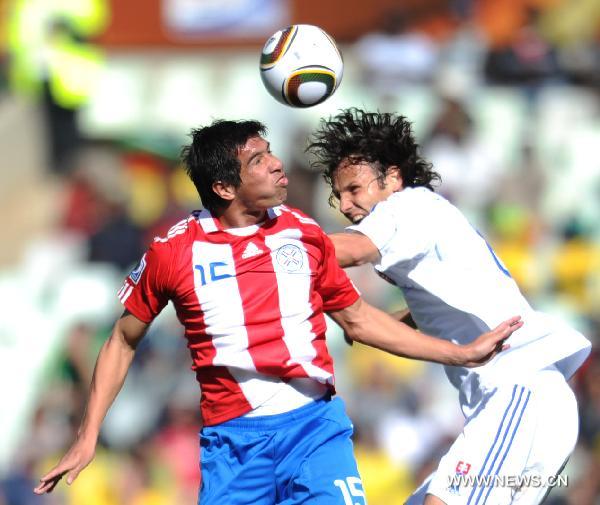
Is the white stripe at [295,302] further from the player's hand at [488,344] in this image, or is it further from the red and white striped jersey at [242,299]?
the player's hand at [488,344]

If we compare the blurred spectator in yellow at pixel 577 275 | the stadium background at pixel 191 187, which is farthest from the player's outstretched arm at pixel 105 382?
the blurred spectator in yellow at pixel 577 275

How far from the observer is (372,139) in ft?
19.5

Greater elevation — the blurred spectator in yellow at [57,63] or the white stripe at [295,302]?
the blurred spectator in yellow at [57,63]

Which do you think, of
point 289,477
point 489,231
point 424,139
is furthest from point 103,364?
point 424,139

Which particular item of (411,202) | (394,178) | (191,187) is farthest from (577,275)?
(411,202)

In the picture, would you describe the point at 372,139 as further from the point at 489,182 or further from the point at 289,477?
the point at 489,182

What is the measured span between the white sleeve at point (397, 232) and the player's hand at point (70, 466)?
148 centimetres

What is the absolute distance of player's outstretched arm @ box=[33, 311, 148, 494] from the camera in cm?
538

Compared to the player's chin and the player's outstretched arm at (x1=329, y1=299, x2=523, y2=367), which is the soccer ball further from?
the player's outstretched arm at (x1=329, y1=299, x2=523, y2=367)

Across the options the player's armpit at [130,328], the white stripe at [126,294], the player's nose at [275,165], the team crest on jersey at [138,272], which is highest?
the player's nose at [275,165]

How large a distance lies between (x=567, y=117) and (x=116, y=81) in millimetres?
5640

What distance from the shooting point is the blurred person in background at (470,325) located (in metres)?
5.37

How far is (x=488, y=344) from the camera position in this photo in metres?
5.24

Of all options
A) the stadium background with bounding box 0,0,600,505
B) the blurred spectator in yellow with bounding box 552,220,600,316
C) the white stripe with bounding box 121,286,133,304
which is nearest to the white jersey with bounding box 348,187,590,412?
the white stripe with bounding box 121,286,133,304
